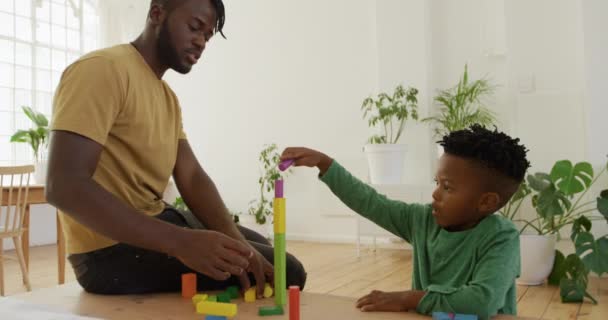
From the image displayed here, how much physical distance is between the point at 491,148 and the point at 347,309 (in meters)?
0.47

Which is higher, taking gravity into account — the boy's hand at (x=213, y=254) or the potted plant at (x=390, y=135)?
the potted plant at (x=390, y=135)

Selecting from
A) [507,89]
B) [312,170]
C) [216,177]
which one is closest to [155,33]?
[507,89]

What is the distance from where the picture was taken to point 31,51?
5.20m

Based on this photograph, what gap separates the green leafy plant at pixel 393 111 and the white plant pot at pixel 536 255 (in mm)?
1429

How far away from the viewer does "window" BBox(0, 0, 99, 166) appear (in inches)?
196

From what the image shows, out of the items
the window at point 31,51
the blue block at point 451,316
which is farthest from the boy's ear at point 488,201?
the window at point 31,51

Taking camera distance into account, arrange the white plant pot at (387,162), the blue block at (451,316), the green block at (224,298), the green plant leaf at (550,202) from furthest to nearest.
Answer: the white plant pot at (387,162)
the green plant leaf at (550,202)
the green block at (224,298)
the blue block at (451,316)

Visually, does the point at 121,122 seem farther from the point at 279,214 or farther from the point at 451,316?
the point at 451,316

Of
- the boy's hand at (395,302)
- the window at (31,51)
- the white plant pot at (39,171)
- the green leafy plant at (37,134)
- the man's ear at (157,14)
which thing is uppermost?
the window at (31,51)

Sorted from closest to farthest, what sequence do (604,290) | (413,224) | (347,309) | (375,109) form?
(347,309), (413,224), (604,290), (375,109)

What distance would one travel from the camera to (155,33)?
1405 mm

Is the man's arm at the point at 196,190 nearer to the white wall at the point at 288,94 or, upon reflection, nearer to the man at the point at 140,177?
the man at the point at 140,177

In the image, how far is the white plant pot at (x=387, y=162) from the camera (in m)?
4.09

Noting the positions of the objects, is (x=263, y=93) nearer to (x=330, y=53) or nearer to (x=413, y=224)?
(x=330, y=53)
